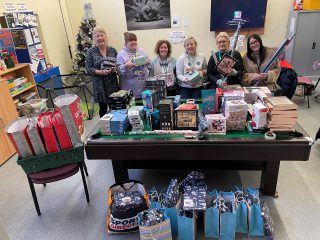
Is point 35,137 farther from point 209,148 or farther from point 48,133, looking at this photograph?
point 209,148

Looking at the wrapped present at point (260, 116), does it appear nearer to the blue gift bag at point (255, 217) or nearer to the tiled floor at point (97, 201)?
the blue gift bag at point (255, 217)

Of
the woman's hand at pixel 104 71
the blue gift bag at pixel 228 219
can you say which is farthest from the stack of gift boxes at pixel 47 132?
the blue gift bag at pixel 228 219

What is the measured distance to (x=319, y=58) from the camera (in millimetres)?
5254

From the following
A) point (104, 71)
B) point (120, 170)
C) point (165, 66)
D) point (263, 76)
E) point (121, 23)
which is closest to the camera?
point (120, 170)

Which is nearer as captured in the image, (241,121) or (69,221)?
(241,121)

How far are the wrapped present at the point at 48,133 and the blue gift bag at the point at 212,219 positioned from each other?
4.44 feet

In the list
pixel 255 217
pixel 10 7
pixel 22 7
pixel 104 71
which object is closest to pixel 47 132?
pixel 104 71

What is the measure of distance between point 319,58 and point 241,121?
4300mm

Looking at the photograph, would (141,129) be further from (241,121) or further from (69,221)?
(69,221)

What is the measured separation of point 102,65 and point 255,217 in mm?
2441

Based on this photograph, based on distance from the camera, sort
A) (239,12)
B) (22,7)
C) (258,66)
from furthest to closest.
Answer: (239,12)
(22,7)
(258,66)

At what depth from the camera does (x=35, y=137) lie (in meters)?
2.10

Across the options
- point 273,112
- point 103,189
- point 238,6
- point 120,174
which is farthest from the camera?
point 238,6

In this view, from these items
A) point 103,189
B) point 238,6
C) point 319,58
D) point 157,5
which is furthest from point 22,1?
point 319,58
